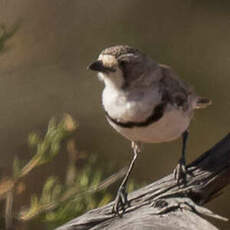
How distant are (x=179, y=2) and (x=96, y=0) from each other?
0.44 m

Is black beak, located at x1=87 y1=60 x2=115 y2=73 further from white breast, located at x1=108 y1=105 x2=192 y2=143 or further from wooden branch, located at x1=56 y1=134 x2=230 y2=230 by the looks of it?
wooden branch, located at x1=56 y1=134 x2=230 y2=230

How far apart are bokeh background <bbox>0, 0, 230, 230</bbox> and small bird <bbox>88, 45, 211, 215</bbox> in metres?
1.38

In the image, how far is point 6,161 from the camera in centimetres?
370

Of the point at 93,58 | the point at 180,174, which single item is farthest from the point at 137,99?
the point at 93,58

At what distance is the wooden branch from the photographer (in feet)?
7.56

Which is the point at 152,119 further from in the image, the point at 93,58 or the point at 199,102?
the point at 93,58

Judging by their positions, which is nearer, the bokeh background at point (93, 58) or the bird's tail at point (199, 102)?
the bird's tail at point (199, 102)

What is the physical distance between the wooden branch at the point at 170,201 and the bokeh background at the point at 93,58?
4.68 feet

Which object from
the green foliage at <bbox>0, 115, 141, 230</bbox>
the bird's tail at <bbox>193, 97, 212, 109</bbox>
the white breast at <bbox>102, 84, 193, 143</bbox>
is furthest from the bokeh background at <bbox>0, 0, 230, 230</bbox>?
the white breast at <bbox>102, 84, 193, 143</bbox>

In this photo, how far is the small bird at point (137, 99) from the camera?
2410mm

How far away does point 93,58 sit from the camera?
407cm

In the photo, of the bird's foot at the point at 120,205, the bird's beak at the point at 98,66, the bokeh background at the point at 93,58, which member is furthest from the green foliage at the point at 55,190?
the bokeh background at the point at 93,58

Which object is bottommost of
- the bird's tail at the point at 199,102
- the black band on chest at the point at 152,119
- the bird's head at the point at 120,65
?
the bird's tail at the point at 199,102

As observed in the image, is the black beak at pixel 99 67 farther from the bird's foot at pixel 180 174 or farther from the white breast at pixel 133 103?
the bird's foot at pixel 180 174
